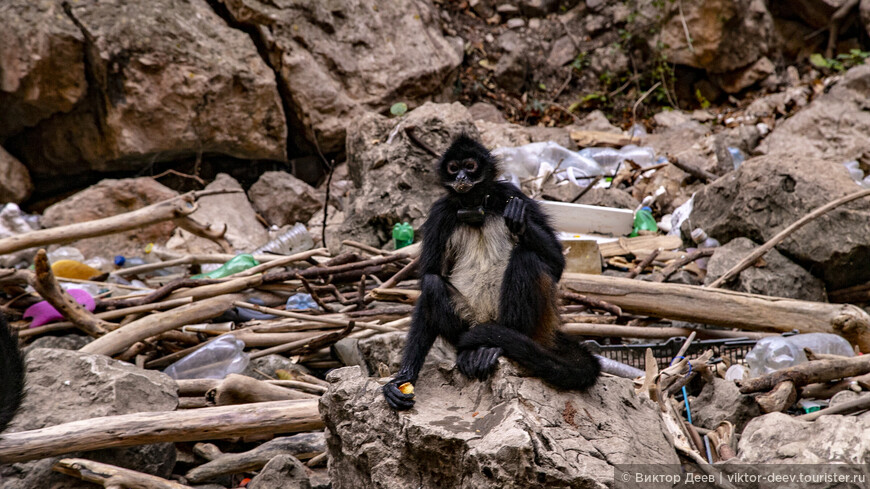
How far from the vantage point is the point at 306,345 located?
18.3 feet

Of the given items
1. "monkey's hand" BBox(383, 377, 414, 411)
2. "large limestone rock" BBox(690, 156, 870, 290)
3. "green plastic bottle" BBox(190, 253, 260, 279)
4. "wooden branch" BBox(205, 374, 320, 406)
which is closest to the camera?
"monkey's hand" BBox(383, 377, 414, 411)

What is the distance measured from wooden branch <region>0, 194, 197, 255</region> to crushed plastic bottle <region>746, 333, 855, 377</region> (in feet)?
17.3

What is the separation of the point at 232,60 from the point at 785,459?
849cm

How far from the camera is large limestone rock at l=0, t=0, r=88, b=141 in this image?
8828 mm

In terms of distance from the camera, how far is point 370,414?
337cm

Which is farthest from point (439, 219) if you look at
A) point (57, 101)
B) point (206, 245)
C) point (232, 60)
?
point (57, 101)

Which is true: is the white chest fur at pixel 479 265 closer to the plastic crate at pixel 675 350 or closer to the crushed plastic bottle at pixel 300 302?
the plastic crate at pixel 675 350

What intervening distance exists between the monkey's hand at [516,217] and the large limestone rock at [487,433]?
733 mm

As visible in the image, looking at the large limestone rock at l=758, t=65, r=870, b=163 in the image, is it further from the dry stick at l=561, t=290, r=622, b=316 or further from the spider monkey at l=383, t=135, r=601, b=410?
the spider monkey at l=383, t=135, r=601, b=410

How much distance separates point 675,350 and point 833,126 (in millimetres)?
5617

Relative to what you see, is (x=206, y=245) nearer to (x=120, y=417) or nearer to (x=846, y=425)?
(x=120, y=417)

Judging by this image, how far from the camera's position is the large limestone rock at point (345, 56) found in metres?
10.2

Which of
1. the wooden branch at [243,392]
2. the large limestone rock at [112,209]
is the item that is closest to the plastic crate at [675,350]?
the wooden branch at [243,392]

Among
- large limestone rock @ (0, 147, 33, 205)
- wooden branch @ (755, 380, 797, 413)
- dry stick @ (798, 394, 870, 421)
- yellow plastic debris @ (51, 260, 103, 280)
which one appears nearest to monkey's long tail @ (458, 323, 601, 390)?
wooden branch @ (755, 380, 797, 413)
